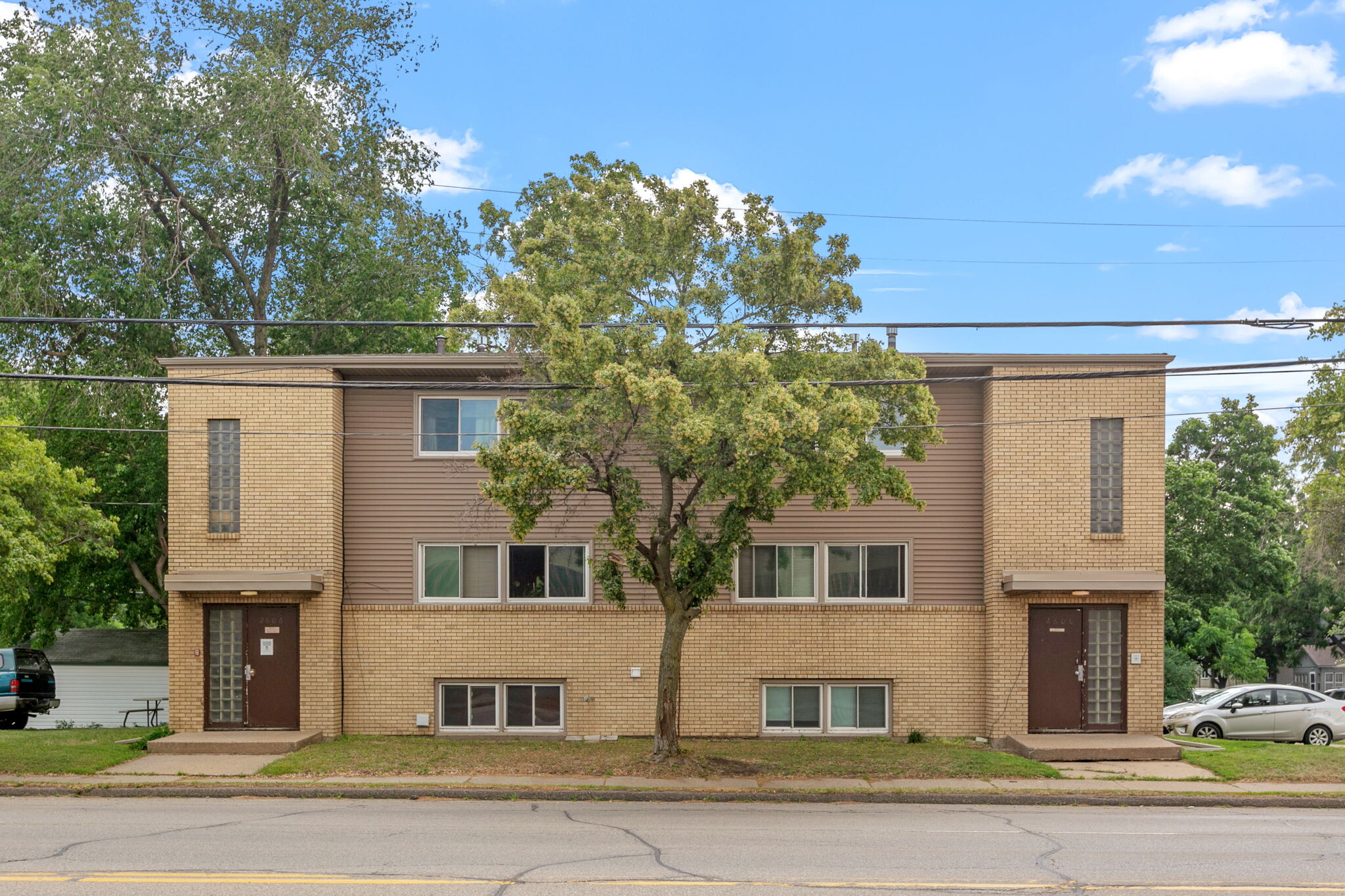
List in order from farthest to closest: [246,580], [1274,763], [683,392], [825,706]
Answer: [825,706], [246,580], [1274,763], [683,392]

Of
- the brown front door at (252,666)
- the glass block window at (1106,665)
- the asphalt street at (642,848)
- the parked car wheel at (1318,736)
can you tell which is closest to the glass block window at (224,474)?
the brown front door at (252,666)

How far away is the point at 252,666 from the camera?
2067 centimetres

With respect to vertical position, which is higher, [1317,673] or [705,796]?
[705,796]

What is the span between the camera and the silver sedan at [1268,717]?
25.9m

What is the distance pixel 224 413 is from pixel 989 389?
12.8 meters

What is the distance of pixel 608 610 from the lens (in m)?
21.0

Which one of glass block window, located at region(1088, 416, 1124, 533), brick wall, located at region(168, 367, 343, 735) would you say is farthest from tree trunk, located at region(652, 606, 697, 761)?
glass block window, located at region(1088, 416, 1124, 533)

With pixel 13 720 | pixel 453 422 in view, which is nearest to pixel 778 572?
pixel 453 422

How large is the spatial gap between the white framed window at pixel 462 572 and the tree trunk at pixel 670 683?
471cm

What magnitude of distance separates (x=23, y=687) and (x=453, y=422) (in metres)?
12.9

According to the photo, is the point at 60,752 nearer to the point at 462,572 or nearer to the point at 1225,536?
the point at 462,572

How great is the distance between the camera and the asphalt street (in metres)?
10.1

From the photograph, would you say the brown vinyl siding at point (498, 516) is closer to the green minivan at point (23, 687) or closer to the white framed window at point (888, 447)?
the white framed window at point (888, 447)

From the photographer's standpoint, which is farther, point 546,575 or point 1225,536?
point 1225,536
